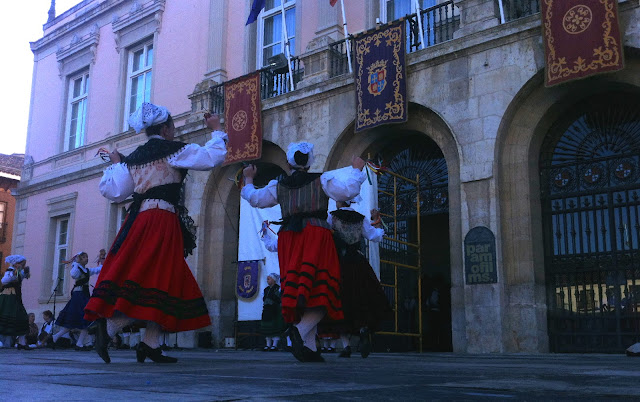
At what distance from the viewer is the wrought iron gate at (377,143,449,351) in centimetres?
1109

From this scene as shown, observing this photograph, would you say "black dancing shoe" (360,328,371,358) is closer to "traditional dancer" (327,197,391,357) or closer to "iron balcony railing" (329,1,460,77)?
"traditional dancer" (327,197,391,357)

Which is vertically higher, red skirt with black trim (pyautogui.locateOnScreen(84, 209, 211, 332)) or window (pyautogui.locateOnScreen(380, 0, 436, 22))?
window (pyautogui.locateOnScreen(380, 0, 436, 22))

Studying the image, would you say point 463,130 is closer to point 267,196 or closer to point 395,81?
point 395,81

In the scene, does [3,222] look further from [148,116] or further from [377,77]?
[148,116]

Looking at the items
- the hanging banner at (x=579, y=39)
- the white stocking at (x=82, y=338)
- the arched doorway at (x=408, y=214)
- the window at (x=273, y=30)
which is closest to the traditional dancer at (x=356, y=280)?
the arched doorway at (x=408, y=214)

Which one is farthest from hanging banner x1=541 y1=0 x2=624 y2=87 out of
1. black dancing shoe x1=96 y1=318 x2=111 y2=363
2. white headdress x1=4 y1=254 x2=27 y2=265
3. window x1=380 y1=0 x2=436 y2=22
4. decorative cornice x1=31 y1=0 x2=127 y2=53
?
decorative cornice x1=31 y1=0 x2=127 y2=53

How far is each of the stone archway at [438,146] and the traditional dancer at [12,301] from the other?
5625 millimetres

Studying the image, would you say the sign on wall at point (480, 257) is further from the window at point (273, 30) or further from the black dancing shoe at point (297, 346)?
the window at point (273, 30)

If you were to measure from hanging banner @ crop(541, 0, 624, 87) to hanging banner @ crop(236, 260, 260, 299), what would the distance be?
20.7 feet

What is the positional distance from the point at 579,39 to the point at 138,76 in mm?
12415

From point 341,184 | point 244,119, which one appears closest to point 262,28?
point 244,119

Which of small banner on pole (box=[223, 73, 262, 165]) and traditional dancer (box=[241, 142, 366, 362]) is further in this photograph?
small banner on pole (box=[223, 73, 262, 165])

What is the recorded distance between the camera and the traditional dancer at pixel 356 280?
634 centimetres

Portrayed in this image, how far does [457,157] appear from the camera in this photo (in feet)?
35.0
